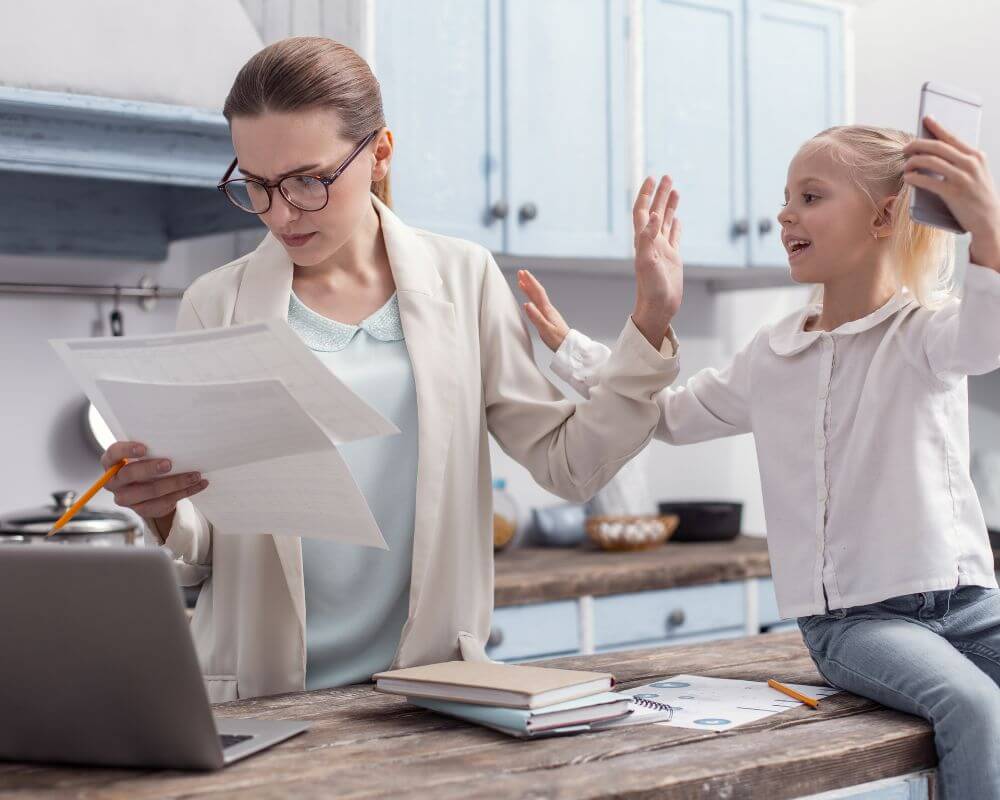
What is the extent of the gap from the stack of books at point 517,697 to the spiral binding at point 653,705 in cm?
3

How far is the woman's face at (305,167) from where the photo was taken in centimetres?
145

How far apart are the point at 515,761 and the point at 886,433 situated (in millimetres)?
620

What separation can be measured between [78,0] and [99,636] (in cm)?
175

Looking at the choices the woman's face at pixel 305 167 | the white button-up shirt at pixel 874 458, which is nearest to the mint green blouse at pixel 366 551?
the woman's face at pixel 305 167

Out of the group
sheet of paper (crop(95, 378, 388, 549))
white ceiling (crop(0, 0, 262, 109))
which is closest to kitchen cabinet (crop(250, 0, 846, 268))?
white ceiling (crop(0, 0, 262, 109))

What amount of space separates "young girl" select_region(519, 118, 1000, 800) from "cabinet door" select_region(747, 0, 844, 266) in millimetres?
1901

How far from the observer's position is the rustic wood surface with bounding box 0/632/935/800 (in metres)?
1.04

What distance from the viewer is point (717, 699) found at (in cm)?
137

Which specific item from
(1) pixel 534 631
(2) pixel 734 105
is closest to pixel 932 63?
(2) pixel 734 105

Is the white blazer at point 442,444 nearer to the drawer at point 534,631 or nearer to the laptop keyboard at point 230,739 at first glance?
the laptop keyboard at point 230,739

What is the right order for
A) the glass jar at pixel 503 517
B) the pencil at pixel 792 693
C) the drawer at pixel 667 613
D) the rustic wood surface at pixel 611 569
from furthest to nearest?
the glass jar at pixel 503 517 → the drawer at pixel 667 613 → the rustic wood surface at pixel 611 569 → the pencil at pixel 792 693

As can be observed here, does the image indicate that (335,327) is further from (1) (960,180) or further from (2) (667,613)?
(2) (667,613)

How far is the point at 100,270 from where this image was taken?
110 inches

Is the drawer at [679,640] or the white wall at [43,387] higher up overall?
the white wall at [43,387]
